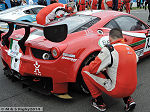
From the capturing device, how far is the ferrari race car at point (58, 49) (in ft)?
9.02

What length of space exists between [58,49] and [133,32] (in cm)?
200

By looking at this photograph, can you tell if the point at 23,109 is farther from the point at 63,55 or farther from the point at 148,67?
the point at 148,67

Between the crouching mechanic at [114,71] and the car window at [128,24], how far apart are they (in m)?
1.43

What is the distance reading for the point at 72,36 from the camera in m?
3.17

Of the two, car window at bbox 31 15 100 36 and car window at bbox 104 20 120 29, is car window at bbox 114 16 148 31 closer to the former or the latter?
car window at bbox 104 20 120 29

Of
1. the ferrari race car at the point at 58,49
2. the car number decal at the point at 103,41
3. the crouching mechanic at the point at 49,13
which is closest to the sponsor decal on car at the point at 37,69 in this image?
the ferrari race car at the point at 58,49

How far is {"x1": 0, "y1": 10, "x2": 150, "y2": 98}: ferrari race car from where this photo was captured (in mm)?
2750

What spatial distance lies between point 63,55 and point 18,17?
624 centimetres

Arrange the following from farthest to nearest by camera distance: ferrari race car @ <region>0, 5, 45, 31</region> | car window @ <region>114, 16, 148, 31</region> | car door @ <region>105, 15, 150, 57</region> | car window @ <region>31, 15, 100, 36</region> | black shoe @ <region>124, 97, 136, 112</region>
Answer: ferrari race car @ <region>0, 5, 45, 31</region>, car window @ <region>114, 16, 148, 31</region>, car door @ <region>105, 15, 150, 57</region>, car window @ <region>31, 15, 100, 36</region>, black shoe @ <region>124, 97, 136, 112</region>

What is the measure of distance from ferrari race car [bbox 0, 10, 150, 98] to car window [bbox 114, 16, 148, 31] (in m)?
0.09

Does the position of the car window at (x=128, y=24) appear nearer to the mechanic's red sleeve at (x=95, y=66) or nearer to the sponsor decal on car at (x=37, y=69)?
the mechanic's red sleeve at (x=95, y=66)

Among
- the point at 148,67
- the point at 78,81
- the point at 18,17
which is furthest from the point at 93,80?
the point at 18,17

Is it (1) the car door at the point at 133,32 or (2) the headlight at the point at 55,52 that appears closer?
(2) the headlight at the point at 55,52

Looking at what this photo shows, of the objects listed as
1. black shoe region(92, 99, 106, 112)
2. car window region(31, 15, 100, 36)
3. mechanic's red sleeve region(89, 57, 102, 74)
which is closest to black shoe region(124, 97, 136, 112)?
black shoe region(92, 99, 106, 112)
